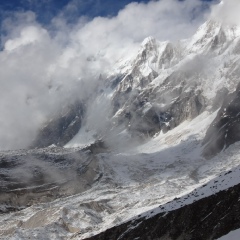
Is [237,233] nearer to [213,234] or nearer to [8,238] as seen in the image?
[213,234]

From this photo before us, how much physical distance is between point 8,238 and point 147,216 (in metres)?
98.4

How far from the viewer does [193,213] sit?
8262 centimetres

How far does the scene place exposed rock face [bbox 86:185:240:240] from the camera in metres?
75.9

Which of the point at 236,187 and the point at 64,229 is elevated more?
the point at 64,229

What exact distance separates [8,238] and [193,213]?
107353 mm

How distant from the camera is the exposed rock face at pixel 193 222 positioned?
75938 mm

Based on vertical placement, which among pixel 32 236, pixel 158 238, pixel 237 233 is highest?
pixel 32 236

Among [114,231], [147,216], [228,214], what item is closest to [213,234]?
[228,214]

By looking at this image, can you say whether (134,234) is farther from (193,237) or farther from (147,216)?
(193,237)

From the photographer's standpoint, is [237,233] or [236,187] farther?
[236,187]

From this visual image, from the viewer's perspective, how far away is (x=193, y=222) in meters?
81.8

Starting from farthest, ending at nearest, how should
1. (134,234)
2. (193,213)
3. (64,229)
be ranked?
(64,229), (134,234), (193,213)

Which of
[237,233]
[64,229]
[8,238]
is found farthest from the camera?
[64,229]

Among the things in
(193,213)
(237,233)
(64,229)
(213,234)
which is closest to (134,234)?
(193,213)
